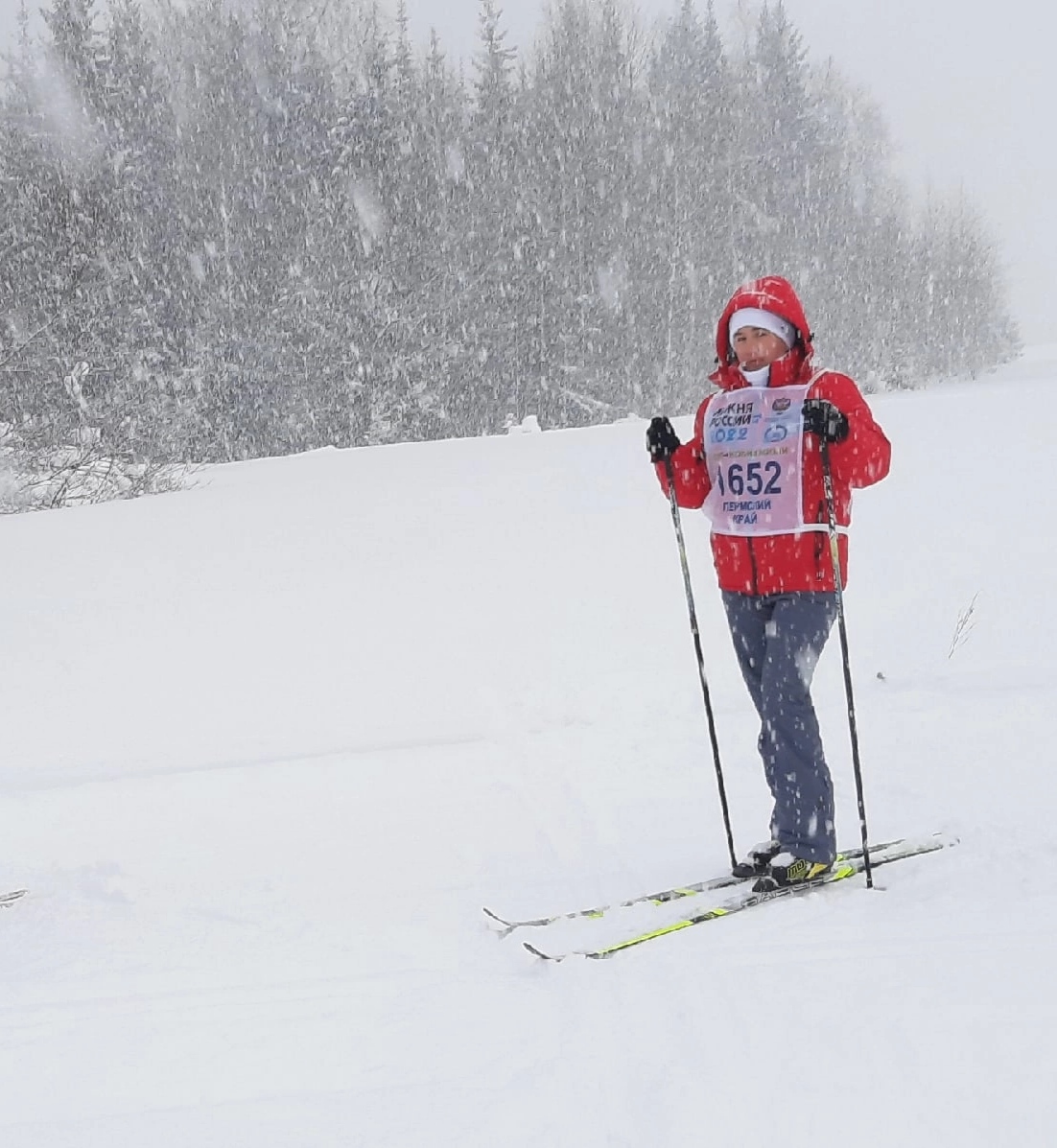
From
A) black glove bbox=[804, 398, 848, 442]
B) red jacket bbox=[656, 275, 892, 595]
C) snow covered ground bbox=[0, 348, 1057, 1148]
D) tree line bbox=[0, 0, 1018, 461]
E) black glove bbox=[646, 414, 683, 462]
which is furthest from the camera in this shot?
tree line bbox=[0, 0, 1018, 461]

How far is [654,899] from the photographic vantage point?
10.1 ft

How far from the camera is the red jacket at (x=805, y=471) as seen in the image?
2959 millimetres

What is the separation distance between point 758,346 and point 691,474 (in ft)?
1.66

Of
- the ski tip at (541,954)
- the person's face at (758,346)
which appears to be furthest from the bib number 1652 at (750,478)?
the ski tip at (541,954)

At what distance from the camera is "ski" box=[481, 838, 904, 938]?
299 cm

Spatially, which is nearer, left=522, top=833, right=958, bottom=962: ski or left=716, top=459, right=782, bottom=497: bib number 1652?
left=522, top=833, right=958, bottom=962: ski

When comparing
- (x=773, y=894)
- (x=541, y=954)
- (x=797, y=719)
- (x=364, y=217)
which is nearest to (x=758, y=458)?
(x=797, y=719)

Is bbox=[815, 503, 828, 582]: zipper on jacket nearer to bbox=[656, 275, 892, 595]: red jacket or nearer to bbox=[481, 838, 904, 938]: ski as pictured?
bbox=[656, 275, 892, 595]: red jacket

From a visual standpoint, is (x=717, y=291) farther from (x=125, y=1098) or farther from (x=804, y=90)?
(x=125, y=1098)

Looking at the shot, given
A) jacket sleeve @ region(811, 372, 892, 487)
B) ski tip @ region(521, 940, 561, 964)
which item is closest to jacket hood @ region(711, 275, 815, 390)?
jacket sleeve @ region(811, 372, 892, 487)

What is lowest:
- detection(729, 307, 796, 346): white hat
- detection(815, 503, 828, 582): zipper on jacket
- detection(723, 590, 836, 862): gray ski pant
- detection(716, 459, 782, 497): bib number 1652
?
detection(723, 590, 836, 862): gray ski pant

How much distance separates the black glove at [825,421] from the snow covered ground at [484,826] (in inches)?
57.7

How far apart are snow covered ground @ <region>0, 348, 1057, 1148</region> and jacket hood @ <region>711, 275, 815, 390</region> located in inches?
67.4

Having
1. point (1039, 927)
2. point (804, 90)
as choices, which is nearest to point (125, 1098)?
point (1039, 927)
